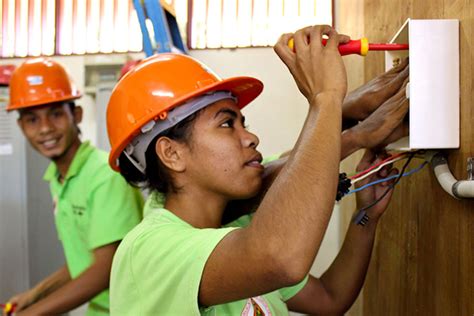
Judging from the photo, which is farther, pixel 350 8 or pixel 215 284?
pixel 350 8

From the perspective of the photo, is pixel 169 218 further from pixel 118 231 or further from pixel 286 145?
pixel 286 145

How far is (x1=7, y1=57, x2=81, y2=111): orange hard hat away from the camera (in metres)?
Result: 2.14

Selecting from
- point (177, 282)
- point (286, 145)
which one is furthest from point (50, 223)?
point (177, 282)

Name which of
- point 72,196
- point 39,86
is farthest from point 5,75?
point 72,196

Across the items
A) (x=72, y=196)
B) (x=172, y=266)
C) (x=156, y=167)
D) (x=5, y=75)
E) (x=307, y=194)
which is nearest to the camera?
(x=307, y=194)

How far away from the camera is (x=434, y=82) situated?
0.93 meters

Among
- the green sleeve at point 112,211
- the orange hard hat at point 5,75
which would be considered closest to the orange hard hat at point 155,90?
the green sleeve at point 112,211

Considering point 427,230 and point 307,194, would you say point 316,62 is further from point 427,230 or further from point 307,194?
point 427,230

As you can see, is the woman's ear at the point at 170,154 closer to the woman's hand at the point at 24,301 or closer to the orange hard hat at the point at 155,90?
the orange hard hat at the point at 155,90

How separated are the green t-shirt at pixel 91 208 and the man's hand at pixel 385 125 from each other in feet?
3.01

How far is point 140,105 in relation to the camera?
45.2 inches

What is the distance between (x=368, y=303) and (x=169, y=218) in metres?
0.96

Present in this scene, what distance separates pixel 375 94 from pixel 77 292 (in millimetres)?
1153

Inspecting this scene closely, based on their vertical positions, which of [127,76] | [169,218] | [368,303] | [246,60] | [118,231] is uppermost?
[246,60]
